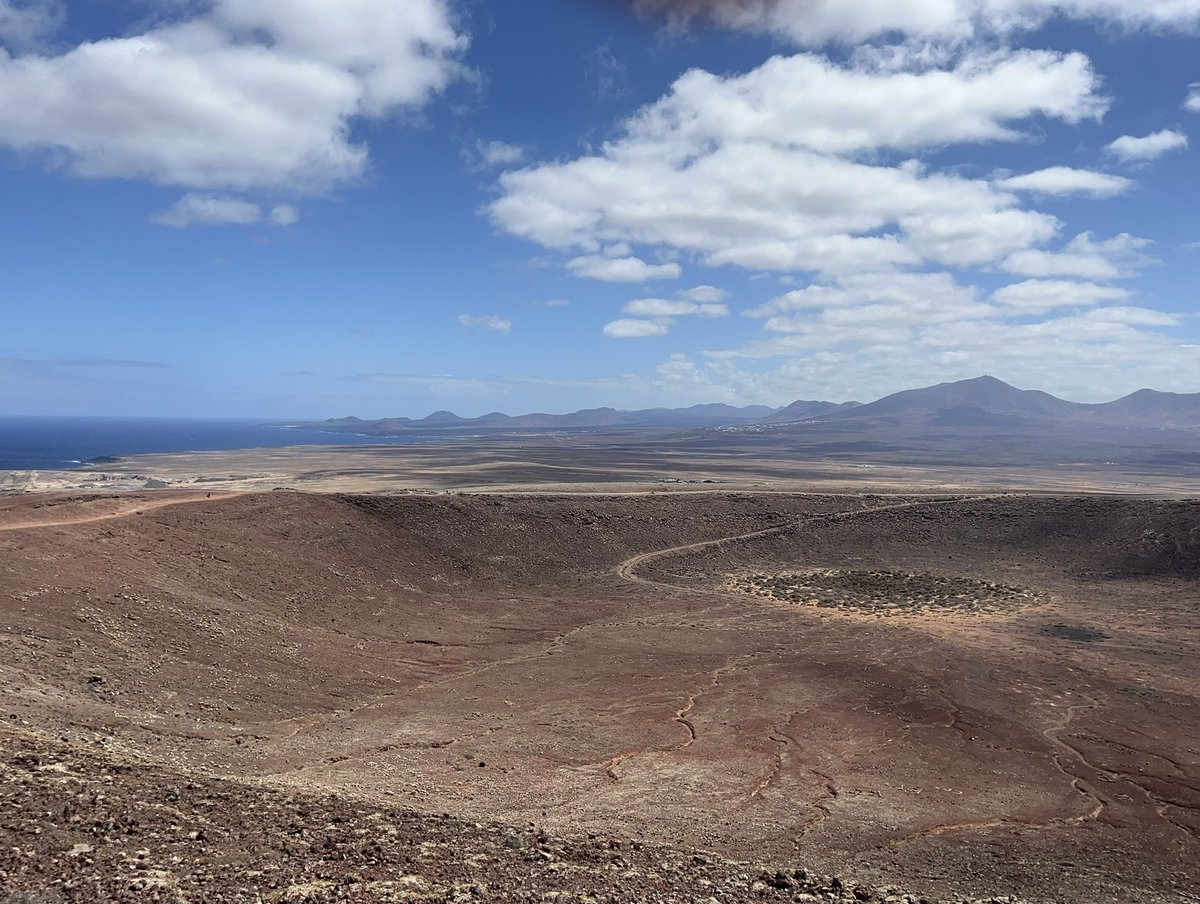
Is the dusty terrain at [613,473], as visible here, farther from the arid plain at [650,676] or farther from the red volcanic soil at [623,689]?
the red volcanic soil at [623,689]

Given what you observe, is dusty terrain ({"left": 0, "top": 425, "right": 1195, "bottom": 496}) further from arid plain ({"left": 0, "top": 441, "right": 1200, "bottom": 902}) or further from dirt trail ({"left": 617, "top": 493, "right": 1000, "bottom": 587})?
arid plain ({"left": 0, "top": 441, "right": 1200, "bottom": 902})

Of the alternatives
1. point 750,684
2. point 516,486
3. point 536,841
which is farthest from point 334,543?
point 516,486

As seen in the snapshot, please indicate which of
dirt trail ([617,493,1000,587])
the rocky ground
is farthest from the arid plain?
dirt trail ([617,493,1000,587])

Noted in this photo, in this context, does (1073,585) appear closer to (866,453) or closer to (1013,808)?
(1013,808)

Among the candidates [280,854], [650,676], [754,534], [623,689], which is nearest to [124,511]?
[623,689]

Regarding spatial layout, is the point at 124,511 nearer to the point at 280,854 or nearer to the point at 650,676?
the point at 650,676

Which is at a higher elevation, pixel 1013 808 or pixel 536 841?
pixel 536 841

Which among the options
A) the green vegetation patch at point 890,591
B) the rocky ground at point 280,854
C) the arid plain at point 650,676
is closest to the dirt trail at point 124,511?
the arid plain at point 650,676
